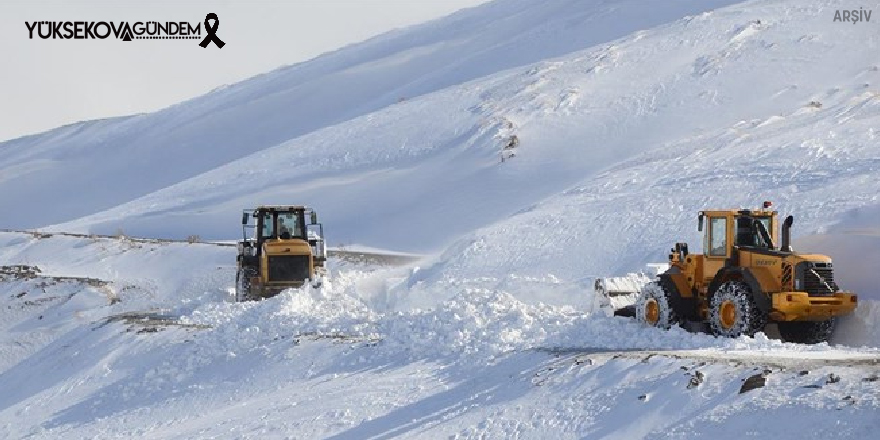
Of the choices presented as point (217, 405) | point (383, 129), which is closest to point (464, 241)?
point (217, 405)

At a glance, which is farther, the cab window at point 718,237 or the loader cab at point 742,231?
the cab window at point 718,237

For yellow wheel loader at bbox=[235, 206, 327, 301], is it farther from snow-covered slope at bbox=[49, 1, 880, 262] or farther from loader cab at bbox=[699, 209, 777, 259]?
loader cab at bbox=[699, 209, 777, 259]

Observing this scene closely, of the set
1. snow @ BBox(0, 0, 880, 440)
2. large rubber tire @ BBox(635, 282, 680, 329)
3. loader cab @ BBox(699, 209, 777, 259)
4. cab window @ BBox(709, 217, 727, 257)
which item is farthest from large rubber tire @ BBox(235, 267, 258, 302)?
loader cab @ BBox(699, 209, 777, 259)

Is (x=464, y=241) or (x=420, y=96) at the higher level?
(x=420, y=96)

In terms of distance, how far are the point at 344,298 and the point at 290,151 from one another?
3215cm

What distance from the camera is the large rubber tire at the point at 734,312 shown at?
673 inches

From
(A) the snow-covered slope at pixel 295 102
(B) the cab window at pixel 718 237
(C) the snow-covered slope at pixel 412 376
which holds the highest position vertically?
(A) the snow-covered slope at pixel 295 102

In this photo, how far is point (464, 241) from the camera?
30766mm

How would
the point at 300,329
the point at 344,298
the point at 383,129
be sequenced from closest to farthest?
the point at 300,329 < the point at 344,298 < the point at 383,129

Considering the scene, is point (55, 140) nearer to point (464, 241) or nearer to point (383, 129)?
point (383, 129)

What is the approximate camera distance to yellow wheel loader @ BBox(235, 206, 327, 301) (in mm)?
25703

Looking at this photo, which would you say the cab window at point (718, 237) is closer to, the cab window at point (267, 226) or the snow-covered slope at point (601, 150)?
the snow-covered slope at point (601, 150)

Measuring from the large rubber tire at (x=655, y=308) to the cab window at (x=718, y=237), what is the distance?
3.08ft

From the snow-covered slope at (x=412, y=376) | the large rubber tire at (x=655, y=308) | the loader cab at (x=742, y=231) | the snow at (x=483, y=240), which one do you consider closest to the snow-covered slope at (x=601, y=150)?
the snow at (x=483, y=240)
